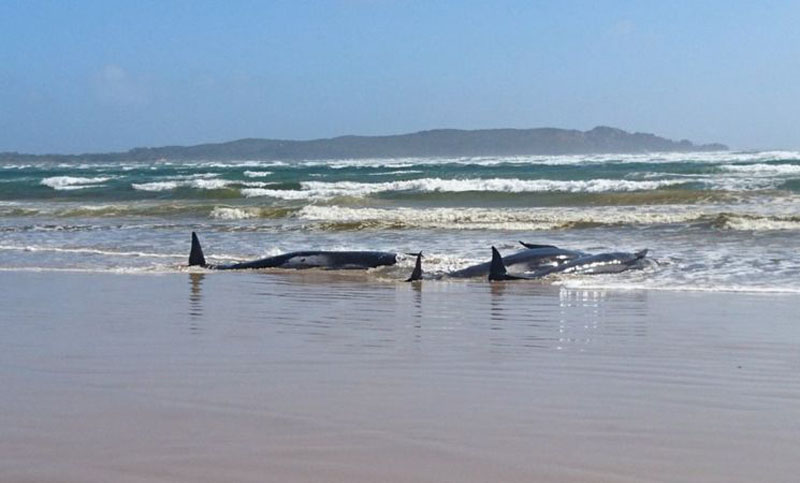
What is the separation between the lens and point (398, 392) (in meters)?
4.96

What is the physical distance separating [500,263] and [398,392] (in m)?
6.39

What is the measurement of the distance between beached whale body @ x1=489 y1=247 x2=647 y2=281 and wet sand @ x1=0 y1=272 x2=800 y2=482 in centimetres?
245

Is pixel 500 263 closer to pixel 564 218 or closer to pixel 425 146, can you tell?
pixel 564 218

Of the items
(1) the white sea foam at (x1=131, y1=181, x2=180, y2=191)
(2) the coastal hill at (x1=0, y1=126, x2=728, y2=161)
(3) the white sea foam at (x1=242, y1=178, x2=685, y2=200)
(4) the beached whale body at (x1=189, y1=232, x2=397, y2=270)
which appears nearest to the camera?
(4) the beached whale body at (x1=189, y1=232, x2=397, y2=270)

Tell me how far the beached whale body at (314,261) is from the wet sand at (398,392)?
4.03 m

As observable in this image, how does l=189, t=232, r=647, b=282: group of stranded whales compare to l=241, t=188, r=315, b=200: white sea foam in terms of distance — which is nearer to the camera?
l=189, t=232, r=647, b=282: group of stranded whales

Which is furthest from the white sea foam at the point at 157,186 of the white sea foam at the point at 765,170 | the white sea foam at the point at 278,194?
the white sea foam at the point at 765,170

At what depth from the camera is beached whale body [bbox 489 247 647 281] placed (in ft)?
36.8

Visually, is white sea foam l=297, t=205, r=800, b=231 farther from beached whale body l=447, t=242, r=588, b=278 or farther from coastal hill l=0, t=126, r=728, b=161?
coastal hill l=0, t=126, r=728, b=161

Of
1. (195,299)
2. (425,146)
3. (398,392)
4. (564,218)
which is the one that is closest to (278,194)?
(564,218)

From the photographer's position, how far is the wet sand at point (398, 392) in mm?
3744

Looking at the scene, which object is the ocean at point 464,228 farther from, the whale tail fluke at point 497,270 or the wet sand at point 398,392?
the wet sand at point 398,392

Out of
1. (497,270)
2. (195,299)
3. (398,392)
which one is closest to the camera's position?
(398,392)

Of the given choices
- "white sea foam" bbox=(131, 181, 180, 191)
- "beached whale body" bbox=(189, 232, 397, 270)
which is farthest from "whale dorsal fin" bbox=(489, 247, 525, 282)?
"white sea foam" bbox=(131, 181, 180, 191)
